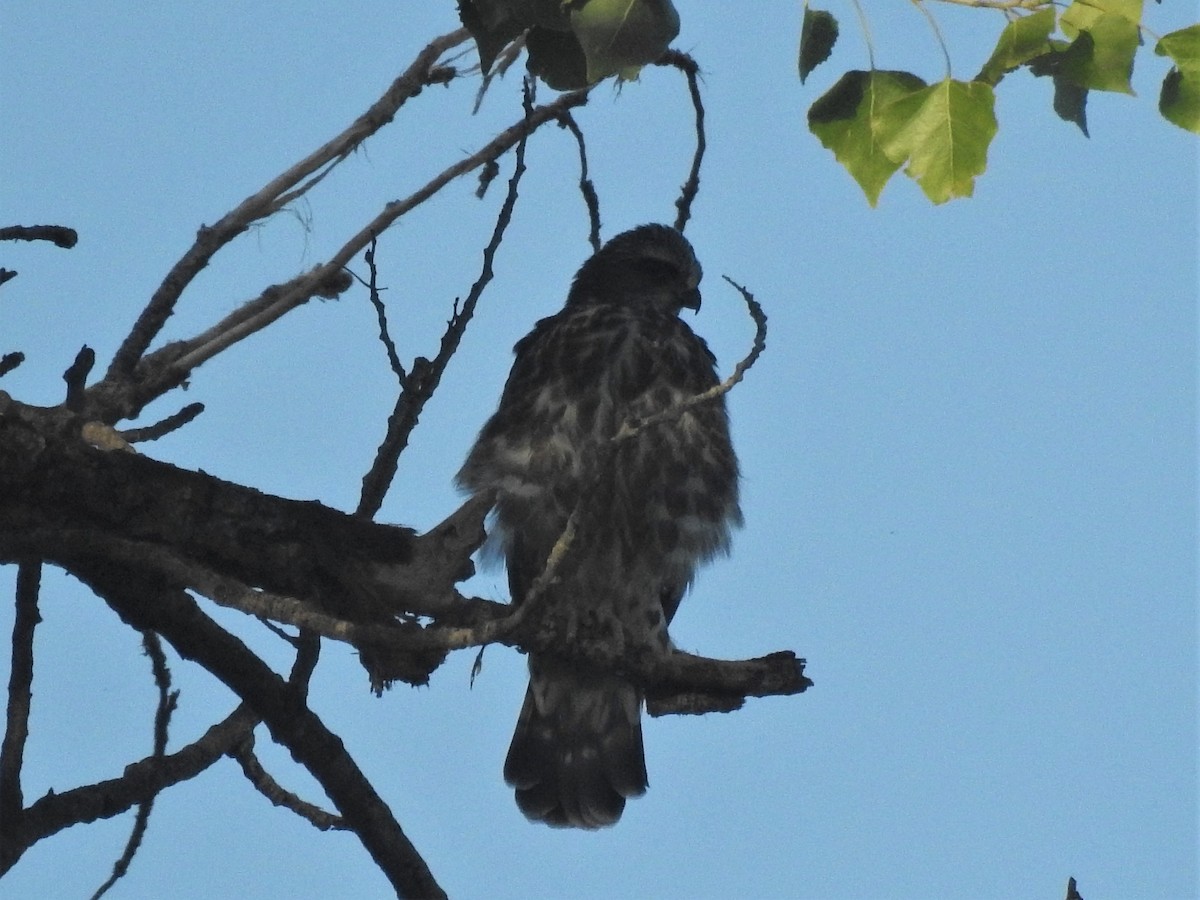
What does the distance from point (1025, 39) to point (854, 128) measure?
1.06ft

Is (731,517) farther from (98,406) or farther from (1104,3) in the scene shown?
(1104,3)

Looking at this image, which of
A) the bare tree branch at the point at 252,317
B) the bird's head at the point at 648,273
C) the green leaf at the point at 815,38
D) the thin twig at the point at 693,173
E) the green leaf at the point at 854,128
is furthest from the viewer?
the bird's head at the point at 648,273

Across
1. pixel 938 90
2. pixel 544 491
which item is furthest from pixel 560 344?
pixel 938 90

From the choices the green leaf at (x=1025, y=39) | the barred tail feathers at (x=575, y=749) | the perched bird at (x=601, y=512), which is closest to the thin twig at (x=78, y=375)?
the green leaf at (x=1025, y=39)

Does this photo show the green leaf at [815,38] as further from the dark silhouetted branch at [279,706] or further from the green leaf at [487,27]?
the dark silhouetted branch at [279,706]

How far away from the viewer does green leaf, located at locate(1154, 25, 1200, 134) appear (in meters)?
2.29

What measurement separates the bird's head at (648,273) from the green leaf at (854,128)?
3.24 m

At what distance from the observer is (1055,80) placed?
2375 millimetres

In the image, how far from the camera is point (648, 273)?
19.2 feet

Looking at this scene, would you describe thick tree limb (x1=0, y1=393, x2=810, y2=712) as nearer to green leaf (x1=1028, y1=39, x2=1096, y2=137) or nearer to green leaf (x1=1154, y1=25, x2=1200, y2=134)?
green leaf (x1=1028, y1=39, x2=1096, y2=137)

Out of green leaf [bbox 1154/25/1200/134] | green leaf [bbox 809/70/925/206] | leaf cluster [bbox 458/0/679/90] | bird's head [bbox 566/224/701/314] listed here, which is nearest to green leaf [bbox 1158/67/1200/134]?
green leaf [bbox 1154/25/1200/134]

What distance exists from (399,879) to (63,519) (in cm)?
89

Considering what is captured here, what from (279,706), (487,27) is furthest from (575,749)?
(487,27)

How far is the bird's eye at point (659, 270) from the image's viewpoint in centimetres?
586
